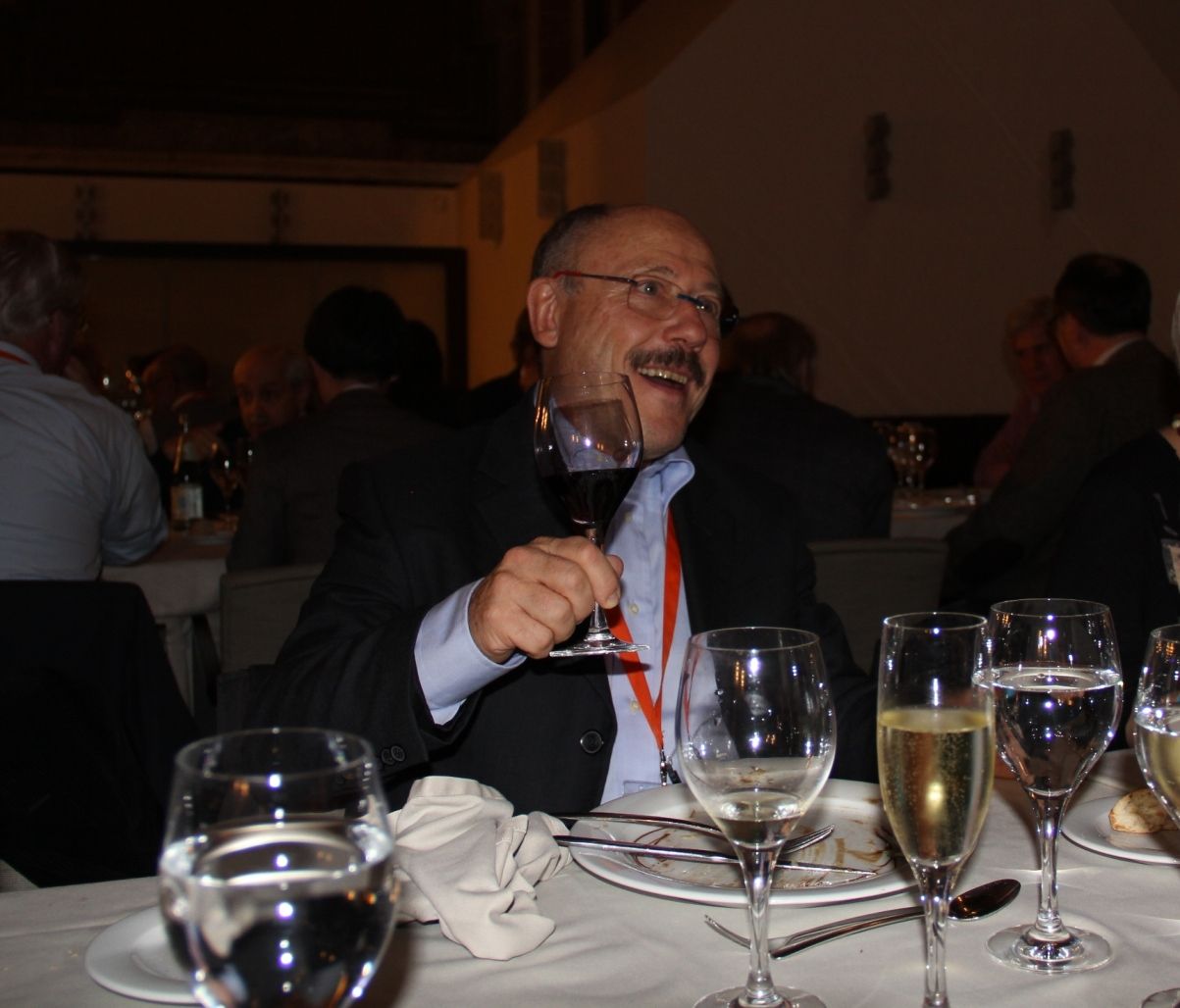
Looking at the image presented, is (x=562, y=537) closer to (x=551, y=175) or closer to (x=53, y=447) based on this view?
(x=53, y=447)

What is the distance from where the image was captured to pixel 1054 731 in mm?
1027

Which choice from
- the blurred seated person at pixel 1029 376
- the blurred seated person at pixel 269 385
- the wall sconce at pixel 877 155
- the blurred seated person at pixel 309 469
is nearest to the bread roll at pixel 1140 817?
the blurred seated person at pixel 309 469

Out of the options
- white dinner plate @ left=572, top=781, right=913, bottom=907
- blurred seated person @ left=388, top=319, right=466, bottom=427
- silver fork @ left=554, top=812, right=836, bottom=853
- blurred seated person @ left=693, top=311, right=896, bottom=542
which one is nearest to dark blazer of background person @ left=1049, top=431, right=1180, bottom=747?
white dinner plate @ left=572, top=781, right=913, bottom=907

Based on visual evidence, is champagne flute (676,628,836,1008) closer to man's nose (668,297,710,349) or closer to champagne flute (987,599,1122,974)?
champagne flute (987,599,1122,974)

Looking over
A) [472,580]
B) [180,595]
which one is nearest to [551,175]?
[180,595]

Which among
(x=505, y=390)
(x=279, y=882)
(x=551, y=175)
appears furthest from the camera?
(x=551, y=175)

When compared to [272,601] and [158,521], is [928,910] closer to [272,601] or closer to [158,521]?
[272,601]

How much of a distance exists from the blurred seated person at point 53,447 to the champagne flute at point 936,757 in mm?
2719

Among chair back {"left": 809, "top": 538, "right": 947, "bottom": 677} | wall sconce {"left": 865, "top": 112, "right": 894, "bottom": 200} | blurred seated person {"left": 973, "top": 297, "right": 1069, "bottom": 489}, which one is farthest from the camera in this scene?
wall sconce {"left": 865, "top": 112, "right": 894, "bottom": 200}

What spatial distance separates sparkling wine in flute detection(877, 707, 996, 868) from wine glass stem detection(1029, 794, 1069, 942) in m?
0.17

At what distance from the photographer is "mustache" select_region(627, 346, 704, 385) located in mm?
2025

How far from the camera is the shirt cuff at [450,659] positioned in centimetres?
149

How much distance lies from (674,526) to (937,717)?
46.5 inches

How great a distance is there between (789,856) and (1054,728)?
29cm
